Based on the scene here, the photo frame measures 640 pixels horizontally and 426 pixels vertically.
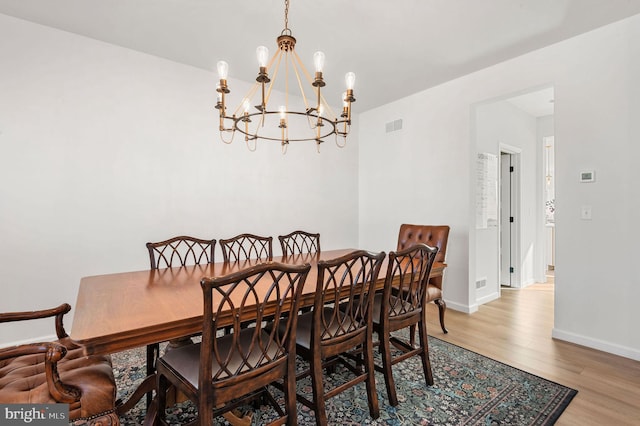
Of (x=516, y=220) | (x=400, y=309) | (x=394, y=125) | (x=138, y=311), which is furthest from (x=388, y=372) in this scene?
(x=516, y=220)

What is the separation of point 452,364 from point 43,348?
2.46m

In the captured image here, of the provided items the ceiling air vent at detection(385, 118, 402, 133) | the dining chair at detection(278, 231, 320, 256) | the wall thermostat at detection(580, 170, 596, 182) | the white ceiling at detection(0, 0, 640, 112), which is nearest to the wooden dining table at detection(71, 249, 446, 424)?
the dining chair at detection(278, 231, 320, 256)

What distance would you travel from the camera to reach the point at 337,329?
1.76m

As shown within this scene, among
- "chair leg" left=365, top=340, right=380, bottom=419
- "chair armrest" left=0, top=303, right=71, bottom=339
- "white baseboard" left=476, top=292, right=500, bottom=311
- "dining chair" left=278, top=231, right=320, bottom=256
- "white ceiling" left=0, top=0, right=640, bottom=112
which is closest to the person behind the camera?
"chair armrest" left=0, top=303, right=71, bottom=339

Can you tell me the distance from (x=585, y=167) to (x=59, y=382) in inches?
148

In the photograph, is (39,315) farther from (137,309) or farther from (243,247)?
(243,247)

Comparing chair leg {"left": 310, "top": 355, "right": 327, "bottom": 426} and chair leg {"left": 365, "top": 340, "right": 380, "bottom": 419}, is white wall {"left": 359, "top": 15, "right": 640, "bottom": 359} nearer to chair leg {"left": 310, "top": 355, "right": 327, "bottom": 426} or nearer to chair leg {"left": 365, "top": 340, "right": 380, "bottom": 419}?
chair leg {"left": 365, "top": 340, "right": 380, "bottom": 419}

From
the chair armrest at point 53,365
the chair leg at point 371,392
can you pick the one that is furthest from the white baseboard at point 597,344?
the chair armrest at point 53,365

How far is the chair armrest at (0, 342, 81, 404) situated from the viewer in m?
1.16

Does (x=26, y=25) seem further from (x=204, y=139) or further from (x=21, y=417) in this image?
(x=21, y=417)

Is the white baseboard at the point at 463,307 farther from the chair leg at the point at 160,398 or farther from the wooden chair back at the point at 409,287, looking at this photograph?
the chair leg at the point at 160,398

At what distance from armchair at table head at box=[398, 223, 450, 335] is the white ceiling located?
5.60 feet

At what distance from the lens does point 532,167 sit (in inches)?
196

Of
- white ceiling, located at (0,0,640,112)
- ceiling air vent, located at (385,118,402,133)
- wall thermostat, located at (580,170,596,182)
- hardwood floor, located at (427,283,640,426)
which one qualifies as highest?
white ceiling, located at (0,0,640,112)
